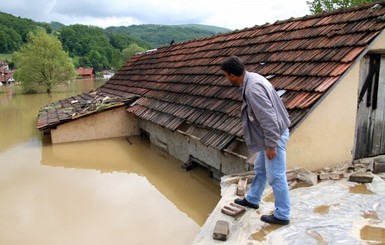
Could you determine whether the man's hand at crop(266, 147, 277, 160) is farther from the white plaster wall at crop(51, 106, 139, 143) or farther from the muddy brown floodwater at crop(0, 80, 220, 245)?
the white plaster wall at crop(51, 106, 139, 143)

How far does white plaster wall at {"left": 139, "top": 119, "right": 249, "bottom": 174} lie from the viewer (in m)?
5.76

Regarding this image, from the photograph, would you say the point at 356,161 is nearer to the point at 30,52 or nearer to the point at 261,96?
the point at 261,96

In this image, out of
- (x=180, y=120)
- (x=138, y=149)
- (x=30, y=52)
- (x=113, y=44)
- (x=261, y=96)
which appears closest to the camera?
(x=261, y=96)

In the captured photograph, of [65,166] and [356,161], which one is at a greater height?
[356,161]

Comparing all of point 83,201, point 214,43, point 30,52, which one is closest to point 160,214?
point 83,201

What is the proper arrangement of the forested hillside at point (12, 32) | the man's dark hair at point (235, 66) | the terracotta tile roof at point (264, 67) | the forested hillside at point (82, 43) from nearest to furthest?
the man's dark hair at point (235, 66) → the terracotta tile roof at point (264, 67) → the forested hillside at point (82, 43) → the forested hillside at point (12, 32)

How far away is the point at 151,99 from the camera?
993cm

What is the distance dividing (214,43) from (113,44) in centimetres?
10878

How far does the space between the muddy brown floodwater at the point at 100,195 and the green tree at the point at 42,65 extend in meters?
27.1

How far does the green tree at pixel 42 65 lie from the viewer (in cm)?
3375

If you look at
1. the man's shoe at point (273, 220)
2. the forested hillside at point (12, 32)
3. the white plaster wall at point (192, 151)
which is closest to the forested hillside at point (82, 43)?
the forested hillside at point (12, 32)

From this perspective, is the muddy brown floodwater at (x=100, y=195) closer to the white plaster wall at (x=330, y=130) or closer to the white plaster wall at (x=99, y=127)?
the white plaster wall at (x=99, y=127)

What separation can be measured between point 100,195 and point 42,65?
32.6 metres

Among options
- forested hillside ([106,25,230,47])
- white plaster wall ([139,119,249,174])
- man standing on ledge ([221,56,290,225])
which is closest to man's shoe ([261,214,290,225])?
man standing on ledge ([221,56,290,225])
